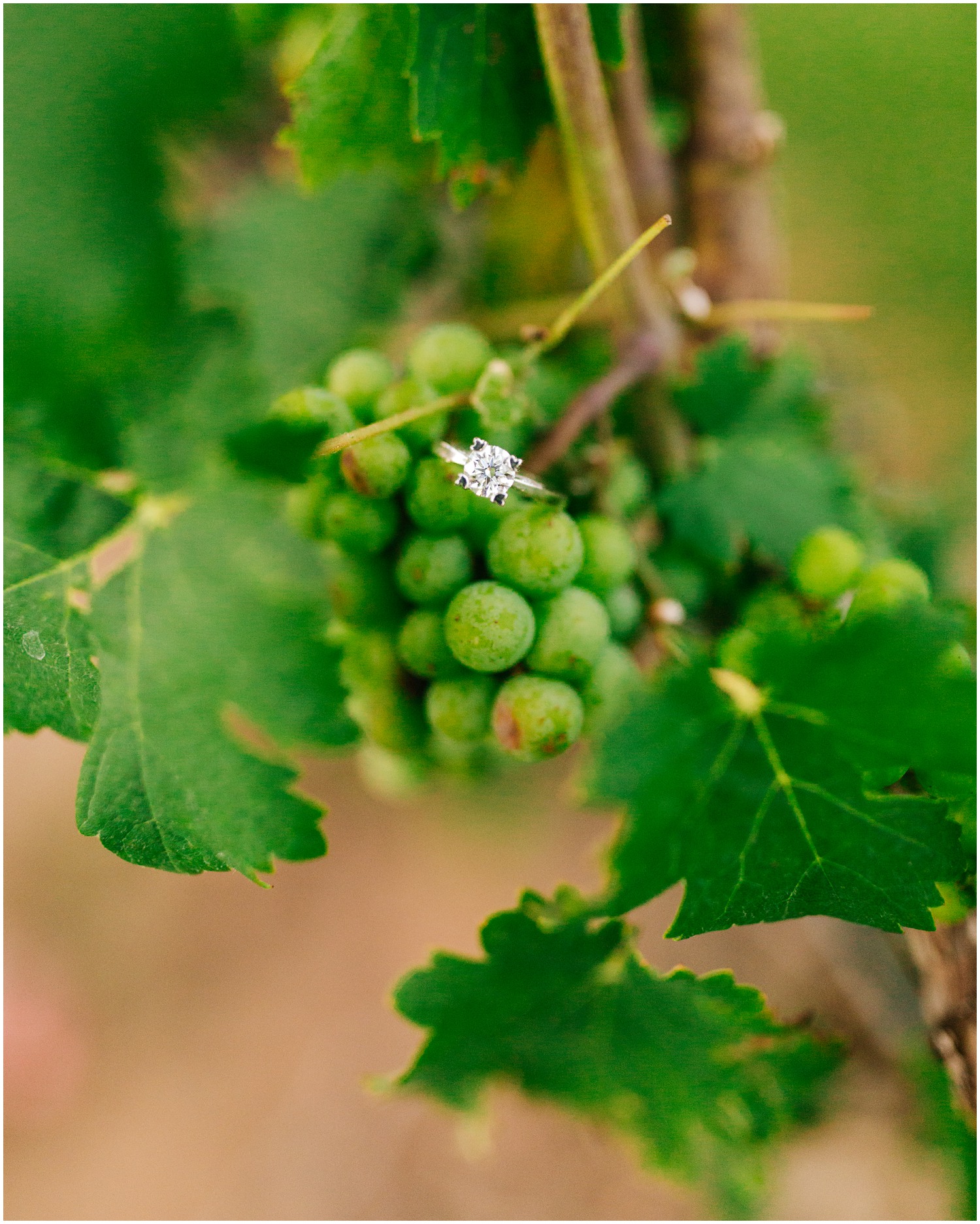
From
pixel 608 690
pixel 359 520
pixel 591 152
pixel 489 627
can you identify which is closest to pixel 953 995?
pixel 608 690

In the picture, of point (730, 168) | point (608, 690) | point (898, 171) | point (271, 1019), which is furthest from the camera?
point (271, 1019)

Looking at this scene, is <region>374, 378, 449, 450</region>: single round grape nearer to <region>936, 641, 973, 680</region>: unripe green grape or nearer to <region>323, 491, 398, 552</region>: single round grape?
<region>323, 491, 398, 552</region>: single round grape

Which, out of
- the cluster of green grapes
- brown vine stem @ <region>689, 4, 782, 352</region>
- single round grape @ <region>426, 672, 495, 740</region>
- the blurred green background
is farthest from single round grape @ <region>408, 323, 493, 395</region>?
the blurred green background

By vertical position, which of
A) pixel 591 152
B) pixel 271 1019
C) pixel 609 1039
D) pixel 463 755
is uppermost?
pixel 591 152

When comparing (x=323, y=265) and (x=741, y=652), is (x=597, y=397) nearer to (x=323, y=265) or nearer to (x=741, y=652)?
(x=741, y=652)

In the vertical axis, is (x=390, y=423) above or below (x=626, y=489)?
above

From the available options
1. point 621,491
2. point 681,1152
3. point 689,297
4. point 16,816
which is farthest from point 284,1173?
point 689,297

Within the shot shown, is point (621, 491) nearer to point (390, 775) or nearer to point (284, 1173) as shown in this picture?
point (390, 775)
